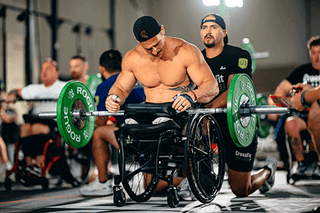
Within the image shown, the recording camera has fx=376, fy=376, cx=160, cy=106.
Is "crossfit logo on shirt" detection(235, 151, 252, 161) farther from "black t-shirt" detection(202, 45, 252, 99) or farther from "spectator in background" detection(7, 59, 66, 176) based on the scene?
"spectator in background" detection(7, 59, 66, 176)

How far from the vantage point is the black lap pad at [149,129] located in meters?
2.40

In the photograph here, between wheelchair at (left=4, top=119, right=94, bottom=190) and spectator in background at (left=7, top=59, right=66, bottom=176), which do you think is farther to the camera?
spectator in background at (left=7, top=59, right=66, bottom=176)

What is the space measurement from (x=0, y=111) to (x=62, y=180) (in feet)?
3.74

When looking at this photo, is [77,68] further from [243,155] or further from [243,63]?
[243,155]

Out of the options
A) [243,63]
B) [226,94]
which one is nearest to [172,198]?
[226,94]

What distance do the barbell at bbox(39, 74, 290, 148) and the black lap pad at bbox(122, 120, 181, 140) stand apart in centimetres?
17

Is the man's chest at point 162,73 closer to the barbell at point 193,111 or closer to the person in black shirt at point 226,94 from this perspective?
the barbell at point 193,111

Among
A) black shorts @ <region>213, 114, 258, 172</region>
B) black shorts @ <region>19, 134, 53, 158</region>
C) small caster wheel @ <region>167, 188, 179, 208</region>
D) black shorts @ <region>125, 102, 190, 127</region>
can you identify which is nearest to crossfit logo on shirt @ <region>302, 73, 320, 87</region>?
black shorts @ <region>213, 114, 258, 172</region>

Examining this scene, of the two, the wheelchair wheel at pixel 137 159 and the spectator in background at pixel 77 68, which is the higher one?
the spectator in background at pixel 77 68

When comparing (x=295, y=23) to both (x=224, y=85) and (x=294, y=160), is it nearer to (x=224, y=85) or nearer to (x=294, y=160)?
(x=294, y=160)

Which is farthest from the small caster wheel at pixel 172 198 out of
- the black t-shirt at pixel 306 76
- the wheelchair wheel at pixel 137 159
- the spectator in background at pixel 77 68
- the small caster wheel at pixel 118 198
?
the spectator in background at pixel 77 68

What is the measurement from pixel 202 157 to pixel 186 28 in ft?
16.0

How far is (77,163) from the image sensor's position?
4270 mm

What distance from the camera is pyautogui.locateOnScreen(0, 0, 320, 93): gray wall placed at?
7.41 meters
